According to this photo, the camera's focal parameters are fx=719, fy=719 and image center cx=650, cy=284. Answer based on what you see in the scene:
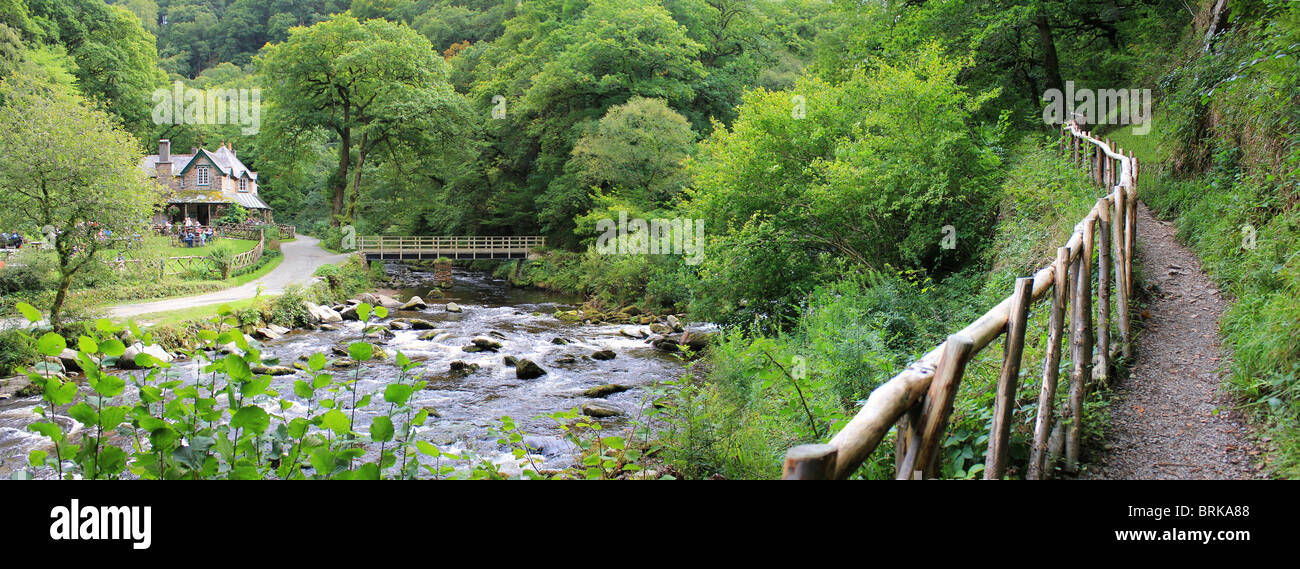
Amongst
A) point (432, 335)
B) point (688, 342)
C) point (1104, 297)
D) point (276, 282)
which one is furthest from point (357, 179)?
point (1104, 297)

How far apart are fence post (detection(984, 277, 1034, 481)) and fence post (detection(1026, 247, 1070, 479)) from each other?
1.22 feet

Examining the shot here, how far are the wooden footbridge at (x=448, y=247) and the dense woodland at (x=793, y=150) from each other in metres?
1.43

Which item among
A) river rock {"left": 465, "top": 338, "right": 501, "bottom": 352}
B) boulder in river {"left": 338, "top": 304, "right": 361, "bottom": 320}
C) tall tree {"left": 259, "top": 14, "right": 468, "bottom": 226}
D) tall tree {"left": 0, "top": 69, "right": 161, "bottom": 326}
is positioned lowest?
river rock {"left": 465, "top": 338, "right": 501, "bottom": 352}

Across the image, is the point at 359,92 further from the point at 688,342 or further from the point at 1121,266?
the point at 1121,266

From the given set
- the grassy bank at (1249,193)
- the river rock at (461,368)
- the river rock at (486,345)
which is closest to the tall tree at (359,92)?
the river rock at (486,345)

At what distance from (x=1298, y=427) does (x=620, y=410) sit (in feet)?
30.9

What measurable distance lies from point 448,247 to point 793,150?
2598 centimetres

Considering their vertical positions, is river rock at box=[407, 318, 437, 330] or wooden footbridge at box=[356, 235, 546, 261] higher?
wooden footbridge at box=[356, 235, 546, 261]

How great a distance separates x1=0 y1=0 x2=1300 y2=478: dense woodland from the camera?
320 inches

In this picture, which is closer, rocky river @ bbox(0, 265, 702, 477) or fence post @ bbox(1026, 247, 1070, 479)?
fence post @ bbox(1026, 247, 1070, 479)

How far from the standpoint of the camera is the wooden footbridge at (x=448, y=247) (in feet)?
121

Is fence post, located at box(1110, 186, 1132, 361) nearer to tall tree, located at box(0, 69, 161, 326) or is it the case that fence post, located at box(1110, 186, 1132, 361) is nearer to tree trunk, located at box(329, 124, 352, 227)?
tall tree, located at box(0, 69, 161, 326)

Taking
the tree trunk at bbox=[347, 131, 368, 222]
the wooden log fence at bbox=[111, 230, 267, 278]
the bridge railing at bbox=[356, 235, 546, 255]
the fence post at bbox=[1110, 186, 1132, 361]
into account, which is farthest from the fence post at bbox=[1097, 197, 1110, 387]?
the tree trunk at bbox=[347, 131, 368, 222]
